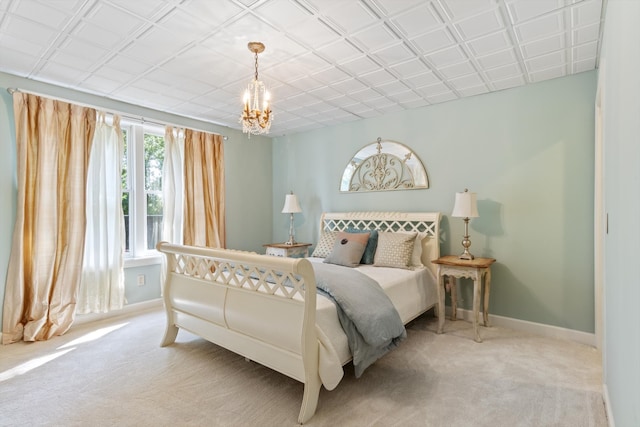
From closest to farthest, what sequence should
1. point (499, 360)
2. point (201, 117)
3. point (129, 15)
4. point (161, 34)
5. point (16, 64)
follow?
point (129, 15)
point (161, 34)
point (499, 360)
point (16, 64)
point (201, 117)

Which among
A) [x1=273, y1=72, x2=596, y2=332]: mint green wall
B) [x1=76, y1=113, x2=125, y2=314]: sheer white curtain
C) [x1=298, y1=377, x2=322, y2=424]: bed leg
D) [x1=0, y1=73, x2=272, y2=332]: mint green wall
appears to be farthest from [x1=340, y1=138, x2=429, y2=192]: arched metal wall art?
[x1=76, y1=113, x2=125, y2=314]: sheer white curtain

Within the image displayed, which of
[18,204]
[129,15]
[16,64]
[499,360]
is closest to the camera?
[129,15]

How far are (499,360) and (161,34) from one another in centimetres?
365

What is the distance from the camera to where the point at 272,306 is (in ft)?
6.90

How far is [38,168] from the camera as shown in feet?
10.2

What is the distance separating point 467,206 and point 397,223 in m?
0.97

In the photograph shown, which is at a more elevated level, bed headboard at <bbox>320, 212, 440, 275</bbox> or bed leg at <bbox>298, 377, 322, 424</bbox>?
bed headboard at <bbox>320, 212, 440, 275</bbox>

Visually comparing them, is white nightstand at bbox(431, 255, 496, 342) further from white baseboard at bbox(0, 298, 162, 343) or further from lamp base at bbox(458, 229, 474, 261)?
white baseboard at bbox(0, 298, 162, 343)

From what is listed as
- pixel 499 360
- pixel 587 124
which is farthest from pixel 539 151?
pixel 499 360

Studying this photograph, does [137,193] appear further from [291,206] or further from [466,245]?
[466,245]

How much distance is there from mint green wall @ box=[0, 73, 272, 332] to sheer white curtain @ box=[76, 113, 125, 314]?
0.22 m

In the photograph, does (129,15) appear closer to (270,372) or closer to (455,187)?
(270,372)

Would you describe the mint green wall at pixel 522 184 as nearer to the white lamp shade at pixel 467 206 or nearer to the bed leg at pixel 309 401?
the white lamp shade at pixel 467 206

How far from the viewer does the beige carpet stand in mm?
1921
